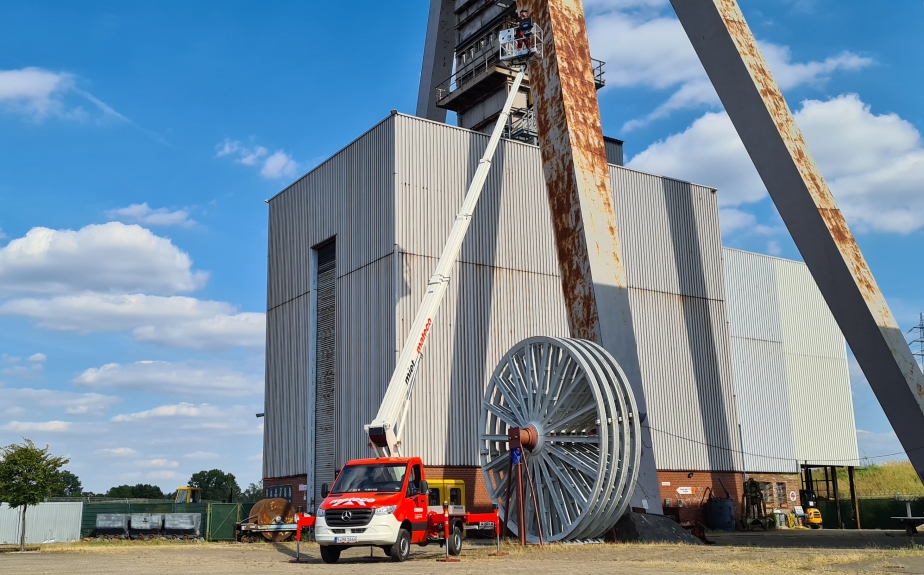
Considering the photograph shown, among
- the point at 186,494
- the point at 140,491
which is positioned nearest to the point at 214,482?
the point at 140,491

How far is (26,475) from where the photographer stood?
96.9 feet

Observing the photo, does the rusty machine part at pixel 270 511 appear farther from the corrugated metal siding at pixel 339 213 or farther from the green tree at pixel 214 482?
the green tree at pixel 214 482

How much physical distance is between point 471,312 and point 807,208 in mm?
11582

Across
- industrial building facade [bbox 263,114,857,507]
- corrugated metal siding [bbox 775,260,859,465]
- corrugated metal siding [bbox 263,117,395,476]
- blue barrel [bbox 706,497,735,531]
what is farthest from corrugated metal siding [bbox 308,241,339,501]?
corrugated metal siding [bbox 775,260,859,465]

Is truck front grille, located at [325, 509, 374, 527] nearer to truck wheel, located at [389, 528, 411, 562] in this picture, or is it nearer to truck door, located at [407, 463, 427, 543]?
truck wheel, located at [389, 528, 411, 562]

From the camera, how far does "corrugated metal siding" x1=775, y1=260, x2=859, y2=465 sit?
4344 centimetres

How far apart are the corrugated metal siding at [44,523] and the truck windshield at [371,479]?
74.2ft

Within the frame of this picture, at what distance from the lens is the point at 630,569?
15.3m

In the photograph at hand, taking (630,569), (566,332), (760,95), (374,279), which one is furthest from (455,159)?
(630,569)

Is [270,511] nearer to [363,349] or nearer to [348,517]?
[363,349]

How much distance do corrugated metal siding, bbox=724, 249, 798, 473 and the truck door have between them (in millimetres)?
24391

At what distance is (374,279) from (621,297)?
9062 mm

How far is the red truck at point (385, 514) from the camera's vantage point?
57.3 ft

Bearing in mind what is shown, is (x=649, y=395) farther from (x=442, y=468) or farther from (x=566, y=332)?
(x=442, y=468)
